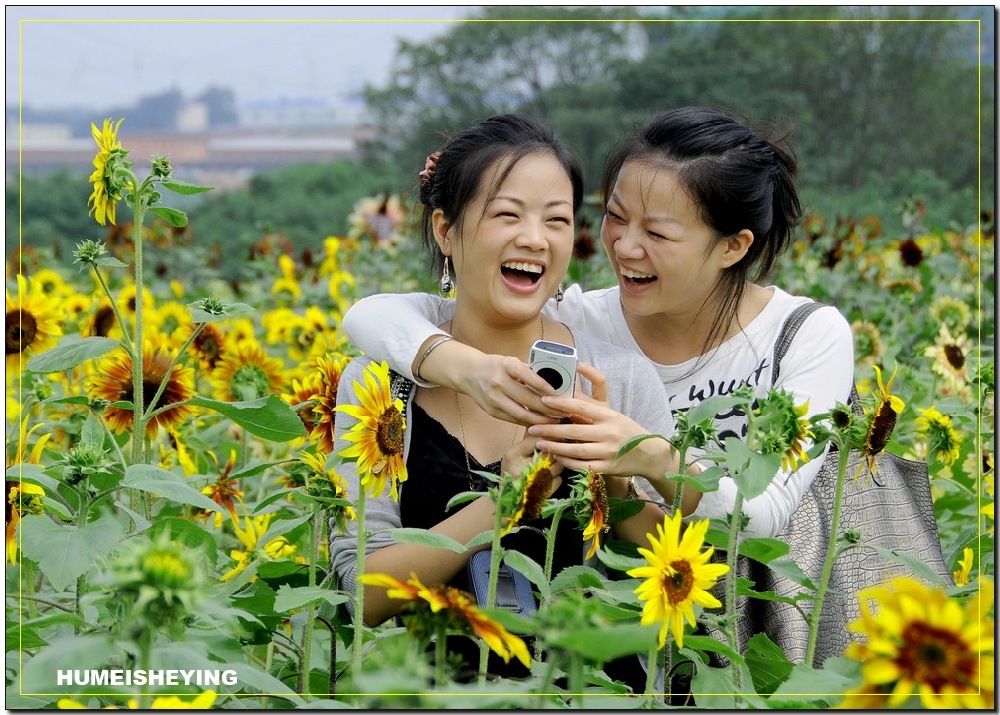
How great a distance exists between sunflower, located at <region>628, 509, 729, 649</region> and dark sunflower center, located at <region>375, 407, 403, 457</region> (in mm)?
218

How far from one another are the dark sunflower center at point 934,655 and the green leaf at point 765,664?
0.45 metres

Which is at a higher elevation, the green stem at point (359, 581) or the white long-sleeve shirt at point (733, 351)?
the white long-sleeve shirt at point (733, 351)

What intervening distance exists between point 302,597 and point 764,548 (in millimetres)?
406

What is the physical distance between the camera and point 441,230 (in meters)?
1.40

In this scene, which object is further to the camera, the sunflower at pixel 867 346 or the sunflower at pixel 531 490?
the sunflower at pixel 867 346

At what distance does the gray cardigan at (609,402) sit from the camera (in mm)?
1238

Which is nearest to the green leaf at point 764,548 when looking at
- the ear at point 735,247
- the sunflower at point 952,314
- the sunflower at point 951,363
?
the ear at point 735,247

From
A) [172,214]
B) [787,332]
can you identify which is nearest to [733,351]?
[787,332]

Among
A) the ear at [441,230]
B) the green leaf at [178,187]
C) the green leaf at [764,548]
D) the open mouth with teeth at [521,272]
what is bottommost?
the green leaf at [764,548]

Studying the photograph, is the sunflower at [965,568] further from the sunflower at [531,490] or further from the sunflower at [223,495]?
the sunflower at [223,495]

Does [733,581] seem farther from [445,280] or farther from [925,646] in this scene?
[445,280]

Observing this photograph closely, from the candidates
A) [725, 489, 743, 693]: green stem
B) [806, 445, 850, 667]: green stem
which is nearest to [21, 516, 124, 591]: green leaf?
[725, 489, 743, 693]: green stem

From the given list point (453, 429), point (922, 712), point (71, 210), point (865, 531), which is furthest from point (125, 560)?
point (71, 210)

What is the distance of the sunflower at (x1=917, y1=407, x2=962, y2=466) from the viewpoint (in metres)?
1.56
